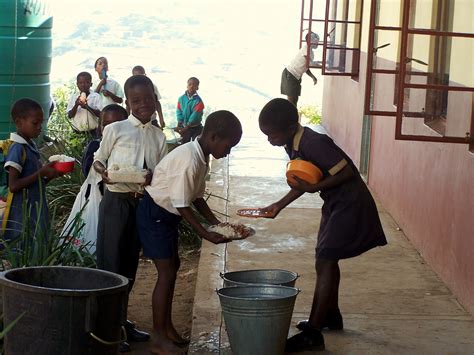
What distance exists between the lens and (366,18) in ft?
40.1

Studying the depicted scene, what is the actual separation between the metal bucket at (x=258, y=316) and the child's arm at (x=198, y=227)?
10.7 inches

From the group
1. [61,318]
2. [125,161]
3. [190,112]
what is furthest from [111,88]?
[61,318]

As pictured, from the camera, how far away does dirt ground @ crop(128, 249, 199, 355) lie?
6293 millimetres

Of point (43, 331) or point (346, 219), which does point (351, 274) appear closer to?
point (346, 219)

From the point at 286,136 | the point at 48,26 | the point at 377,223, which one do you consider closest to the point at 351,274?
the point at 377,223

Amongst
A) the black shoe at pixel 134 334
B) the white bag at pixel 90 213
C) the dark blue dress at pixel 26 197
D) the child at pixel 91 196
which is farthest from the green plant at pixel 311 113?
the black shoe at pixel 134 334

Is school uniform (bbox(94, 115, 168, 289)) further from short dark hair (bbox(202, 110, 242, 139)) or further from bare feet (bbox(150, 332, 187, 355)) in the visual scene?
short dark hair (bbox(202, 110, 242, 139))

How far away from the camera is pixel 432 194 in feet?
24.1

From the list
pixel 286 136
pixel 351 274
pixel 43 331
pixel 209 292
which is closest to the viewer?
pixel 43 331

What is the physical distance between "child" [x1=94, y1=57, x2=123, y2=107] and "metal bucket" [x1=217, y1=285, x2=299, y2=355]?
7313 mm

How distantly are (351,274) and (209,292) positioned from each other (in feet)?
3.91

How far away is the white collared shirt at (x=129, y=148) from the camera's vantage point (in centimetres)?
544

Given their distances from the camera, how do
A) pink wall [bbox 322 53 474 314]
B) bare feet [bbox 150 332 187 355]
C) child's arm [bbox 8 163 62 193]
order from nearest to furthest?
bare feet [bbox 150 332 187 355], child's arm [bbox 8 163 62 193], pink wall [bbox 322 53 474 314]

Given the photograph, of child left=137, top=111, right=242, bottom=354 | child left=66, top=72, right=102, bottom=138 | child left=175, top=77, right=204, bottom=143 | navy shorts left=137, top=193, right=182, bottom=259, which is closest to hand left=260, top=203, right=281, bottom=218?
child left=137, top=111, right=242, bottom=354
